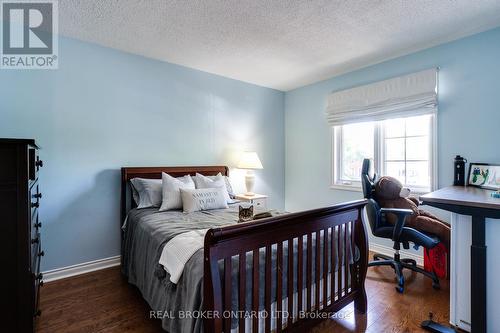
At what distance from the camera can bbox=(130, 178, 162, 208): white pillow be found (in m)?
2.62

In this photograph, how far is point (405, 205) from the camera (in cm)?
255

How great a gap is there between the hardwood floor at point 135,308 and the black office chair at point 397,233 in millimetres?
129

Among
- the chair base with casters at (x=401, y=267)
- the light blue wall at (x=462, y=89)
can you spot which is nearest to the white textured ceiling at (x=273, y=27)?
the light blue wall at (x=462, y=89)

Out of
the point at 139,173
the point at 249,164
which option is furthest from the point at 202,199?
the point at 249,164

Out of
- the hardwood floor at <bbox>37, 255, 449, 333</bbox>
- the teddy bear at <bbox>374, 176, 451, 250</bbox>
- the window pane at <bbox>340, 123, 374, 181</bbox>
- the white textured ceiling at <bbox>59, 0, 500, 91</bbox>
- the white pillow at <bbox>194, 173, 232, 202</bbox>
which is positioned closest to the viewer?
the hardwood floor at <bbox>37, 255, 449, 333</bbox>

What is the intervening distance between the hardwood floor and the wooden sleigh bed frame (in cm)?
17

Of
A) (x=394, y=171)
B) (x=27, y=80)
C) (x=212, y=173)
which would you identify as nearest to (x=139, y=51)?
(x=27, y=80)

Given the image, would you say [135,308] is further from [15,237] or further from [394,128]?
[394,128]

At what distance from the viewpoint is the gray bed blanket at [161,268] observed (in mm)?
1293

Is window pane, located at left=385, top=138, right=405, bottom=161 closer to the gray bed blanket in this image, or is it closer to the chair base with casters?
the chair base with casters

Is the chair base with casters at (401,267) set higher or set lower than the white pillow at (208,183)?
lower

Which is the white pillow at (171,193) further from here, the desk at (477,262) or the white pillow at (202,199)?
the desk at (477,262)

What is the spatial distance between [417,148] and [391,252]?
4.21 feet

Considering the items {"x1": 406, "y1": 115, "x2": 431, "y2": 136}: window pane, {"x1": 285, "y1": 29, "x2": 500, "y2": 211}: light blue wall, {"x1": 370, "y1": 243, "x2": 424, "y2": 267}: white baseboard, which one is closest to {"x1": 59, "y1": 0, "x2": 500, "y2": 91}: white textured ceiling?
{"x1": 285, "y1": 29, "x2": 500, "y2": 211}: light blue wall
